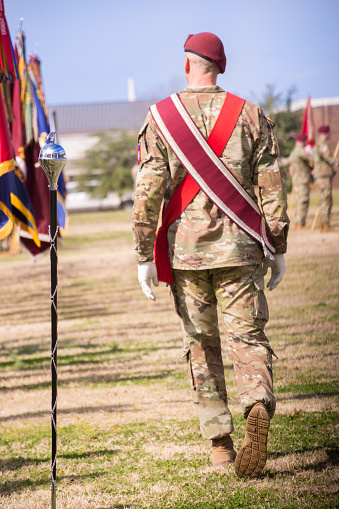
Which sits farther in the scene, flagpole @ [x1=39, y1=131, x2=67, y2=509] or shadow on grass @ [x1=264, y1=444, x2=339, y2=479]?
shadow on grass @ [x1=264, y1=444, x2=339, y2=479]

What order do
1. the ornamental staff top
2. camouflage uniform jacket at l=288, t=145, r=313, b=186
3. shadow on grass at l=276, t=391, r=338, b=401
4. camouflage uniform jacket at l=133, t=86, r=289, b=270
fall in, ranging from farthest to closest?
1. camouflage uniform jacket at l=288, t=145, r=313, b=186
2. shadow on grass at l=276, t=391, r=338, b=401
3. camouflage uniform jacket at l=133, t=86, r=289, b=270
4. the ornamental staff top

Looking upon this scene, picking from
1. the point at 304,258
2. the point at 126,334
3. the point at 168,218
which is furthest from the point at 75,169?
the point at 168,218

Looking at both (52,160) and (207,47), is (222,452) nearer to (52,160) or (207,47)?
(52,160)

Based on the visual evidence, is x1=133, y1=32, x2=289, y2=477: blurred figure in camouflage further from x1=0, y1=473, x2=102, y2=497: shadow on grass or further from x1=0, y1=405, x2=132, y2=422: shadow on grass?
x1=0, y1=405, x2=132, y2=422: shadow on grass

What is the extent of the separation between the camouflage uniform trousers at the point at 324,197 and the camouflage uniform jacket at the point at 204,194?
38.6 ft

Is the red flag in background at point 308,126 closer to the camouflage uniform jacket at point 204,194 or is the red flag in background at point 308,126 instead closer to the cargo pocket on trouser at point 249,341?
the camouflage uniform jacket at point 204,194

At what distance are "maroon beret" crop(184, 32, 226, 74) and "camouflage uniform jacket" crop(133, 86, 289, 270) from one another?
0.15 metres

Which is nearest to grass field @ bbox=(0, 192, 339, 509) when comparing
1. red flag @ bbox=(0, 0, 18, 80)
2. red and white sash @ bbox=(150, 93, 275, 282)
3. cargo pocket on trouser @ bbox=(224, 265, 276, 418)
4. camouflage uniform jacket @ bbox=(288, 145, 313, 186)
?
cargo pocket on trouser @ bbox=(224, 265, 276, 418)

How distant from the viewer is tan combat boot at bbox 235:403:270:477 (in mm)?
2809

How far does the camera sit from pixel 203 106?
313cm

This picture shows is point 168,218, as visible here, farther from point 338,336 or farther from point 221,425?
point 338,336

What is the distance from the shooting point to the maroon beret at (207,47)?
3.11 metres

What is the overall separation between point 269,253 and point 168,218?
22.0 inches

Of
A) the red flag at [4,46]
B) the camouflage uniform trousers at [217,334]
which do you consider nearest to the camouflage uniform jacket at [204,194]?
the camouflage uniform trousers at [217,334]
